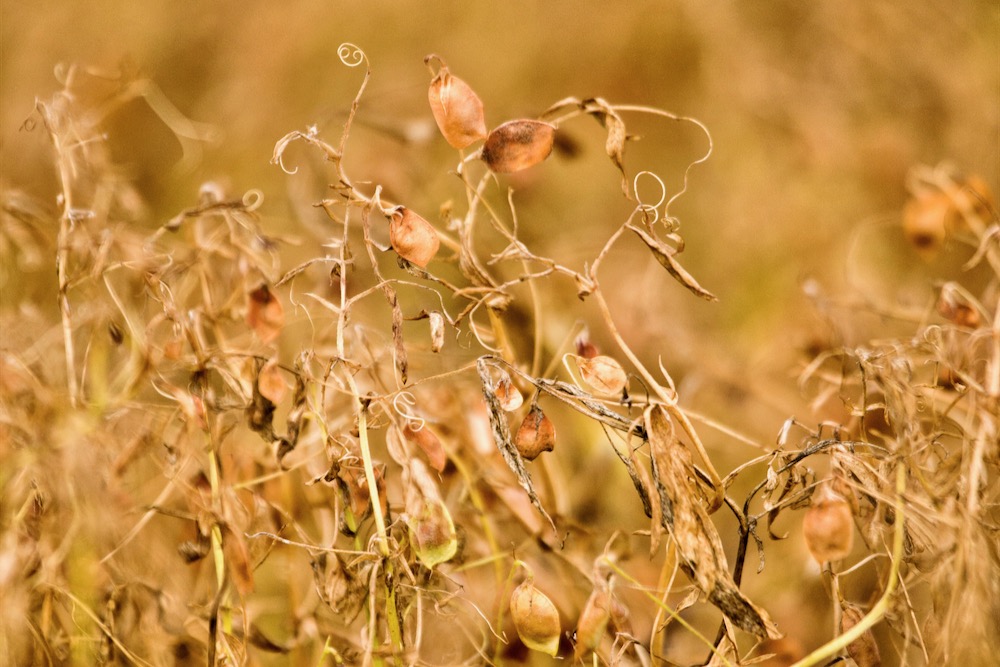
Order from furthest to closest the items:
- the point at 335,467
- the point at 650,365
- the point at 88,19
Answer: the point at 88,19 < the point at 650,365 < the point at 335,467

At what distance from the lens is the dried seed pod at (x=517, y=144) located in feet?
1.63

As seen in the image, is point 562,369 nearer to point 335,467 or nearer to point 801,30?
point 335,467

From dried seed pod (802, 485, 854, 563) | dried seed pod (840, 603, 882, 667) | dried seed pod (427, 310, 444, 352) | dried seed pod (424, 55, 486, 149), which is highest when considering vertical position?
dried seed pod (424, 55, 486, 149)

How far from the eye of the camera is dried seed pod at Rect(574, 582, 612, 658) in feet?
1.61

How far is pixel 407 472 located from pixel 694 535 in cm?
19

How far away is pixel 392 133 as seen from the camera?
2.98 ft

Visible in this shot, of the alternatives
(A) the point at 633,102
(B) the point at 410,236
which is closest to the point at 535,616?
(B) the point at 410,236

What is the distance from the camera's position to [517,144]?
0.50 meters

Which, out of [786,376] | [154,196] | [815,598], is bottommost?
[815,598]

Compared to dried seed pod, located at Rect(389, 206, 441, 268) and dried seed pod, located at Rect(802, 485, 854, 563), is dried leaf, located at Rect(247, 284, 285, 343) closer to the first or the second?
dried seed pod, located at Rect(389, 206, 441, 268)

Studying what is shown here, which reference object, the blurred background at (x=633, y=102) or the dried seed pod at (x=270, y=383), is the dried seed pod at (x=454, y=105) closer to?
the dried seed pod at (x=270, y=383)

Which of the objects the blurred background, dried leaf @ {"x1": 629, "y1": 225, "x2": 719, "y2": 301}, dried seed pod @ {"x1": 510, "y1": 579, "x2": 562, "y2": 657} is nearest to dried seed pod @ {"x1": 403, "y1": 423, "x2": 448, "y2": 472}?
dried seed pod @ {"x1": 510, "y1": 579, "x2": 562, "y2": 657}

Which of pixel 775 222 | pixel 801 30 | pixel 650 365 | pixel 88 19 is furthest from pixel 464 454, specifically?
pixel 88 19

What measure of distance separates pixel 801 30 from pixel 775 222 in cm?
24
